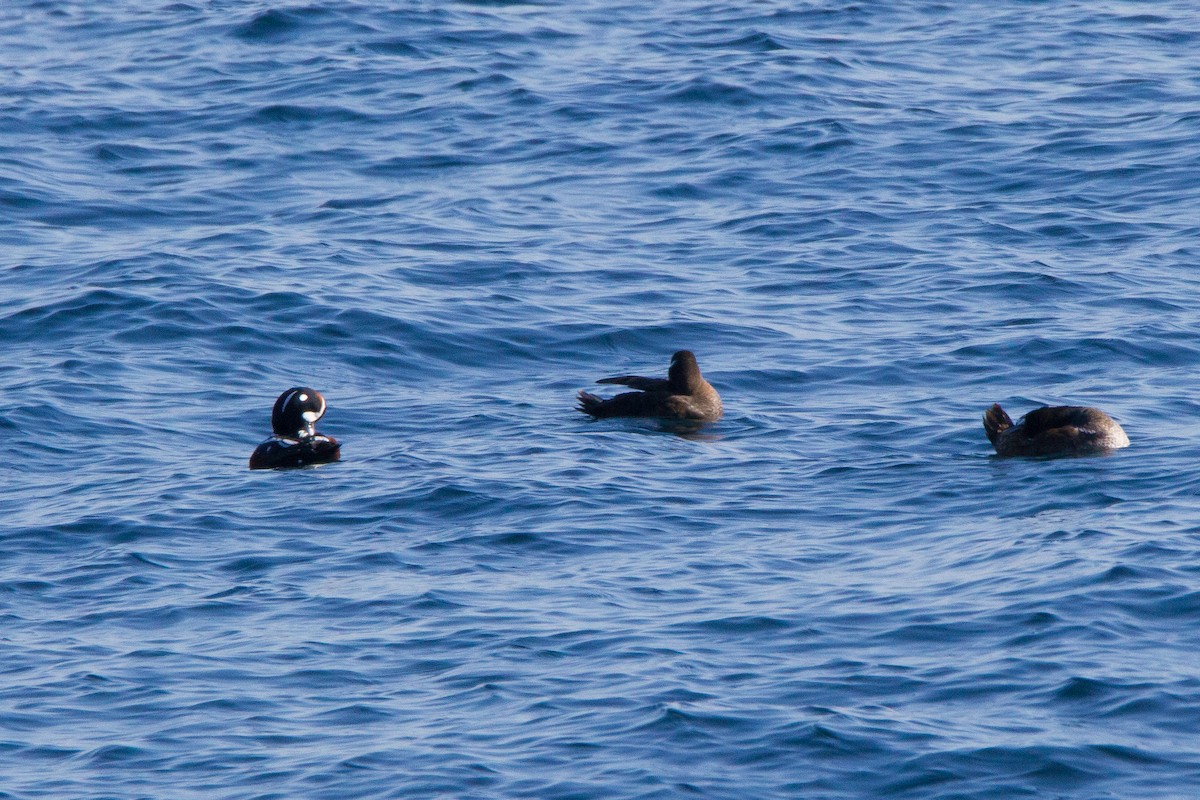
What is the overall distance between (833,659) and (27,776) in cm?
408

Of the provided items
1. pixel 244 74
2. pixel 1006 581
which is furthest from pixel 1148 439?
pixel 244 74

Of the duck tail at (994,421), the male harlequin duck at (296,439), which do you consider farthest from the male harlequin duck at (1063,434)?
the male harlequin duck at (296,439)

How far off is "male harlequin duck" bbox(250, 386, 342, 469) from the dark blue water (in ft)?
0.89

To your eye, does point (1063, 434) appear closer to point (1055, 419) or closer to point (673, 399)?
point (1055, 419)

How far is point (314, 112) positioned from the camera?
84.0 ft

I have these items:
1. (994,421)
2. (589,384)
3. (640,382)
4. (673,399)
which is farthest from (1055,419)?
(589,384)

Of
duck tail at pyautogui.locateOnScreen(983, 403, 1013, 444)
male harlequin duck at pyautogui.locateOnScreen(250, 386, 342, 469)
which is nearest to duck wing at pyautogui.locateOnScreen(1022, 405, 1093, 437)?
duck tail at pyautogui.locateOnScreen(983, 403, 1013, 444)

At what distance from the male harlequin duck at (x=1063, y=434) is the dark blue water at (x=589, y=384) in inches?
9.3

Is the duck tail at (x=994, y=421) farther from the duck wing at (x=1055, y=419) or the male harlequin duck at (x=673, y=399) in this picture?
the male harlequin duck at (x=673, y=399)

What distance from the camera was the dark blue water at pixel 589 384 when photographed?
29.1 ft

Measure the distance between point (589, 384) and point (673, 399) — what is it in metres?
1.30

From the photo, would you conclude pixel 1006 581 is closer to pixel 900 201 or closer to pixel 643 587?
pixel 643 587

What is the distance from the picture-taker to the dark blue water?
8.88 m

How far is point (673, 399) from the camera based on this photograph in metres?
15.2
